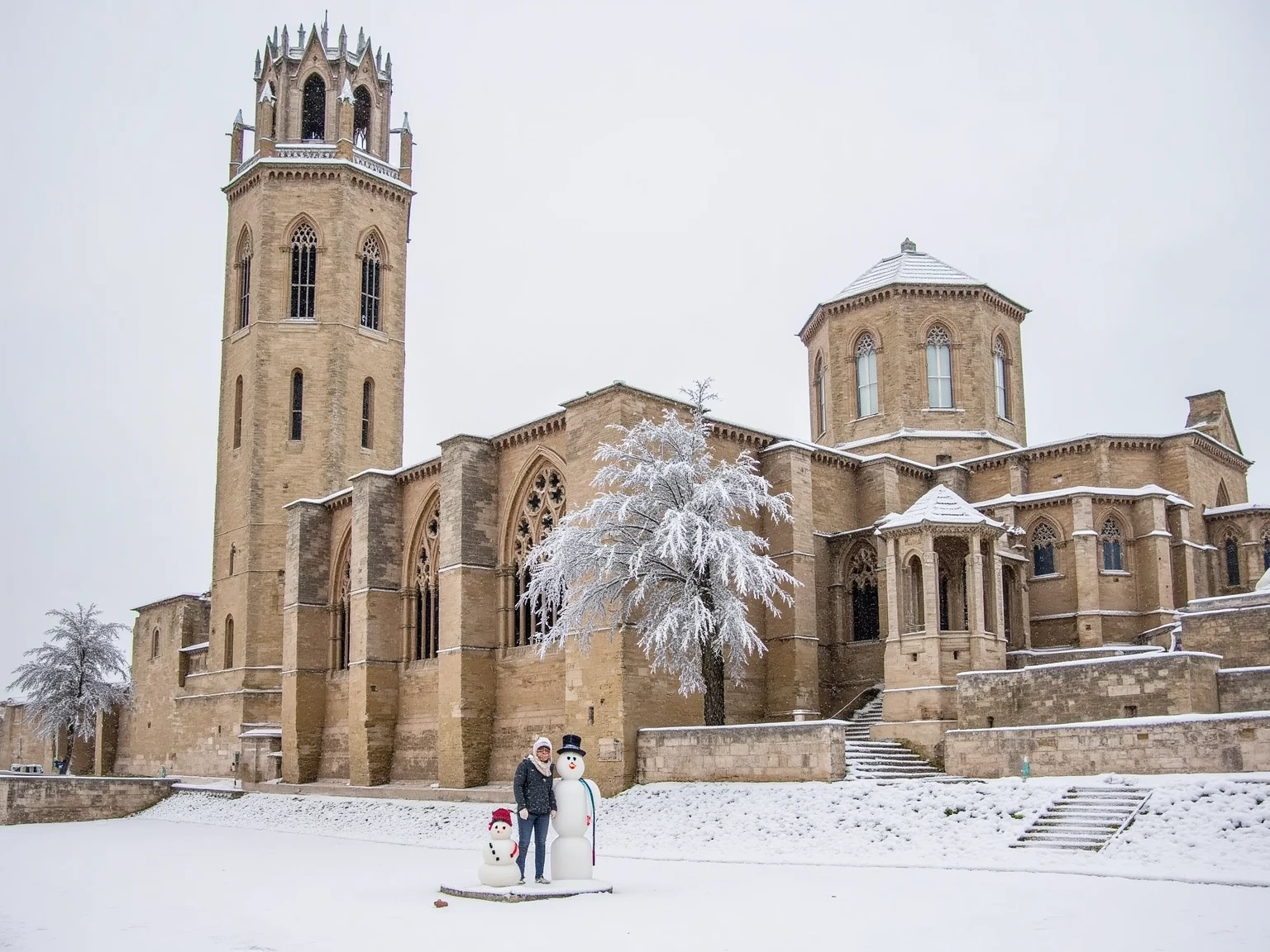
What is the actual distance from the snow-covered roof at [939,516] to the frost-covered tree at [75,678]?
33194 mm

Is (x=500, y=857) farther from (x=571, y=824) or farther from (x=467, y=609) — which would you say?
(x=467, y=609)

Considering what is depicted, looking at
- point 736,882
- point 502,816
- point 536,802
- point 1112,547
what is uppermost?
point 1112,547

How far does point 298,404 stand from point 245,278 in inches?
209

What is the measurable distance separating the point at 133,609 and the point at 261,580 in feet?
39.7

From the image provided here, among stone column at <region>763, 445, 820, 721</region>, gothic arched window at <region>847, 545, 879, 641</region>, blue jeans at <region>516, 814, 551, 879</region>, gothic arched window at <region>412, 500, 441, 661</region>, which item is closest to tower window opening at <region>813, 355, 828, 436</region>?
gothic arched window at <region>847, 545, 879, 641</region>

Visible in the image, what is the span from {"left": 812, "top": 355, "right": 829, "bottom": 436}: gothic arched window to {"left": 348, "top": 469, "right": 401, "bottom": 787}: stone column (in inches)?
510

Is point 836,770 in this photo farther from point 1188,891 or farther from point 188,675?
point 188,675

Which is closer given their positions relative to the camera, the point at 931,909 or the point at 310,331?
the point at 931,909

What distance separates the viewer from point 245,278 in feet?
139

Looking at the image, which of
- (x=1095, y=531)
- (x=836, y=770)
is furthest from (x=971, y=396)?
(x=836, y=770)

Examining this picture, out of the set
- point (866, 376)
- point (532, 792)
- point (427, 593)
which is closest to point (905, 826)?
point (532, 792)

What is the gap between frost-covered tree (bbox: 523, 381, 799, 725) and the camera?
2333 cm

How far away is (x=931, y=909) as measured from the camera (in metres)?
11.2

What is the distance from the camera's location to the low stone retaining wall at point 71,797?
Result: 32219 millimetres
